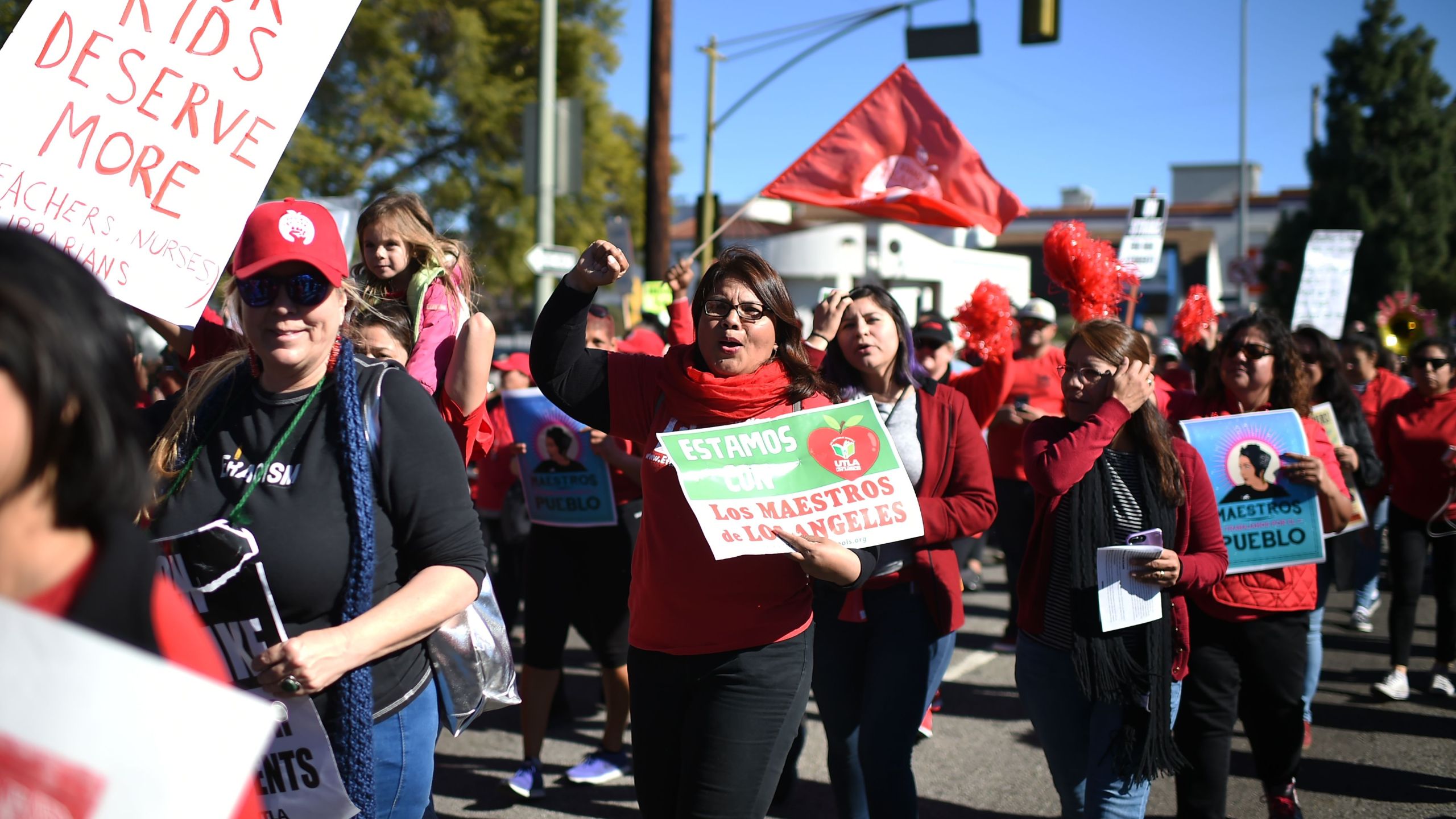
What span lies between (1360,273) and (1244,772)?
110 feet

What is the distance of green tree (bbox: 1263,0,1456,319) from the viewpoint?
108ft

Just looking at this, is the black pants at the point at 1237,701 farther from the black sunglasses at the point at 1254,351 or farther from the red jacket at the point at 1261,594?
the black sunglasses at the point at 1254,351

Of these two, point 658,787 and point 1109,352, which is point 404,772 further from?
point 1109,352

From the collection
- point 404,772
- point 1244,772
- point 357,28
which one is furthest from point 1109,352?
point 357,28

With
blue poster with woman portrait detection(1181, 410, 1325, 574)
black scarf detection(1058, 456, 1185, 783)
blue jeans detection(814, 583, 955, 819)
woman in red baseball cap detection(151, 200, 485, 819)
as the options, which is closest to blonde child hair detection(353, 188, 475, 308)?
woman in red baseball cap detection(151, 200, 485, 819)

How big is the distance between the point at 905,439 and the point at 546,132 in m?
7.84

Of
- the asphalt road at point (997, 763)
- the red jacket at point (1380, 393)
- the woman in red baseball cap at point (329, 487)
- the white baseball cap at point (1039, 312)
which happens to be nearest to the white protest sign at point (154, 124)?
the woman in red baseball cap at point (329, 487)

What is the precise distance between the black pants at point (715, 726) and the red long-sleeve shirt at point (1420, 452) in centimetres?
500

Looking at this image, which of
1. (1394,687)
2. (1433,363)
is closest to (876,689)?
(1394,687)

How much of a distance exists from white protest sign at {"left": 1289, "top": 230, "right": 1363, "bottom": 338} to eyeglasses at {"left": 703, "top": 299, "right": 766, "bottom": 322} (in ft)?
32.5

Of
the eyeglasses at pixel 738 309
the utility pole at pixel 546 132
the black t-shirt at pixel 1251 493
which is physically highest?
the utility pole at pixel 546 132

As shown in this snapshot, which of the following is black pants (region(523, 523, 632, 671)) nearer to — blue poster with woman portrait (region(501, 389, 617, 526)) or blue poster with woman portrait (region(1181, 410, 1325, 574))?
blue poster with woman portrait (region(501, 389, 617, 526))

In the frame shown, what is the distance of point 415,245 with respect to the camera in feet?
11.0

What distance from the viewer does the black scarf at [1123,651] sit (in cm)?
337
